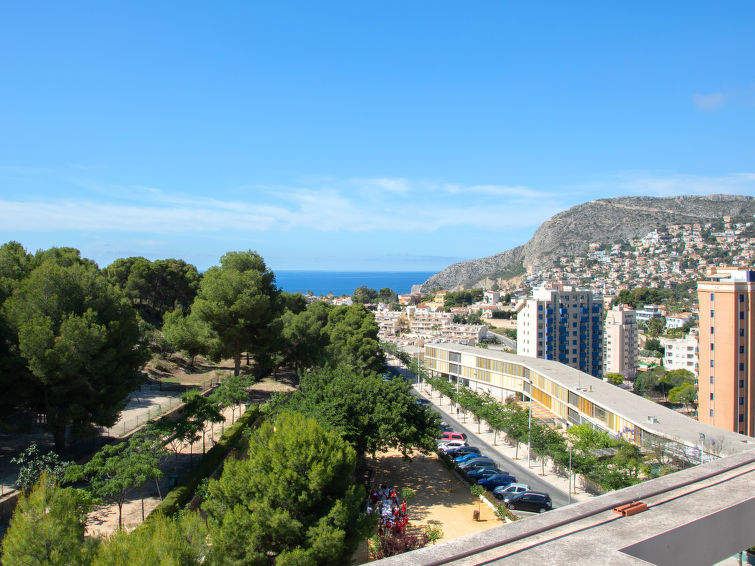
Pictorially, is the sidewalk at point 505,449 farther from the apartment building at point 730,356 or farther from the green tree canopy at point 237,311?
the apartment building at point 730,356

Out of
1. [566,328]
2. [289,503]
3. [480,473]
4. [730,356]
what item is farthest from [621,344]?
[289,503]

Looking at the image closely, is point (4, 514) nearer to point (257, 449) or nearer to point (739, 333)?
point (257, 449)

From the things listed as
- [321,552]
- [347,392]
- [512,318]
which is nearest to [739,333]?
[347,392]

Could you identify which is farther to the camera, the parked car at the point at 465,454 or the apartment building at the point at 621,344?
the apartment building at the point at 621,344

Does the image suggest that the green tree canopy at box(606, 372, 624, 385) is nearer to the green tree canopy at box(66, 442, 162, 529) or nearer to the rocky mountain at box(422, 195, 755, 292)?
the green tree canopy at box(66, 442, 162, 529)

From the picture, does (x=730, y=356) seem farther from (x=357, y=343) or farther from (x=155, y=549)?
(x=155, y=549)

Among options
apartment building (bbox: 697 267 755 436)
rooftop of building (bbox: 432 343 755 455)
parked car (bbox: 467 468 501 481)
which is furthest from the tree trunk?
apartment building (bbox: 697 267 755 436)

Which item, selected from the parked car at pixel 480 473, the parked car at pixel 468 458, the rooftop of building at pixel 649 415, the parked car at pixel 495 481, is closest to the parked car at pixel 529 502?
the parked car at pixel 495 481
